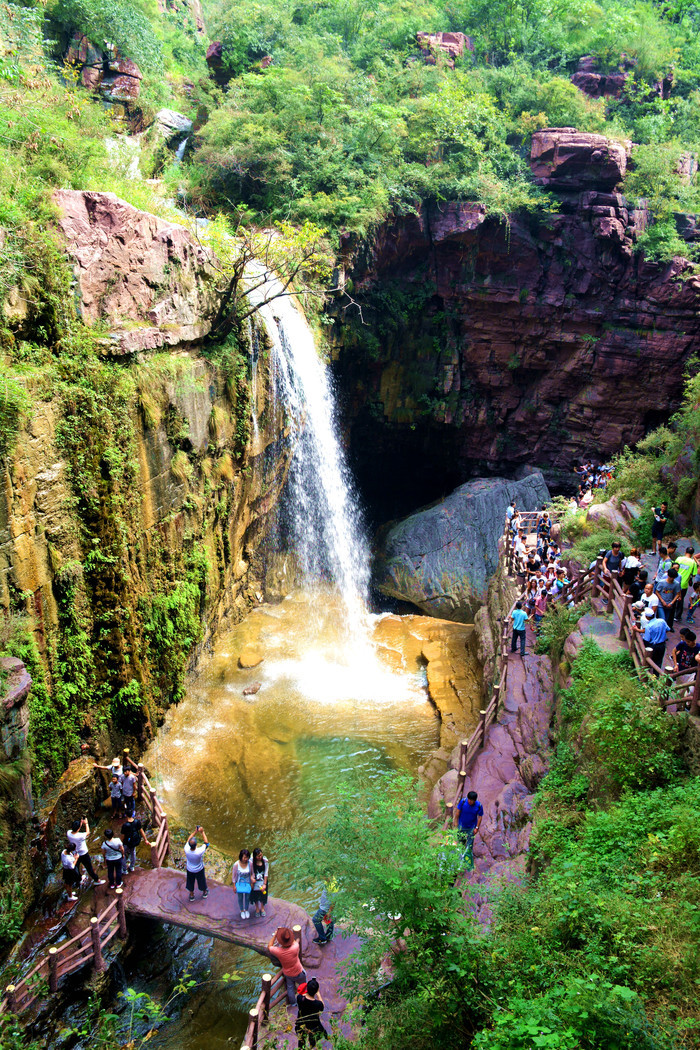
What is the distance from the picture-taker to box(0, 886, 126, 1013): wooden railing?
748 cm

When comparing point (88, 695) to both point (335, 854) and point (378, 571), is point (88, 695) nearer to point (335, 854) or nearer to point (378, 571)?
point (335, 854)

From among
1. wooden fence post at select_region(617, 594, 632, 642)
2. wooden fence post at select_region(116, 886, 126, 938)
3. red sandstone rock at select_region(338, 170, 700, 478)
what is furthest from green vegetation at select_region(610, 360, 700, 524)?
wooden fence post at select_region(116, 886, 126, 938)

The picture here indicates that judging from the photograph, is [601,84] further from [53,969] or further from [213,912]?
[53,969]

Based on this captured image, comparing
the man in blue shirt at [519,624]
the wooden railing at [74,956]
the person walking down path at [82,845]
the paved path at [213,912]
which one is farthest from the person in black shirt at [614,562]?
Result: the person walking down path at [82,845]

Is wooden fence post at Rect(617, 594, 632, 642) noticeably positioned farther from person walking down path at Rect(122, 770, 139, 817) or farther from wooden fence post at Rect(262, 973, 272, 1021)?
person walking down path at Rect(122, 770, 139, 817)

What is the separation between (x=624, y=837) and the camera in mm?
6949

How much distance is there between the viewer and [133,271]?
38.1 ft

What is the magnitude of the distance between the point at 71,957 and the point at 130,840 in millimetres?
1758

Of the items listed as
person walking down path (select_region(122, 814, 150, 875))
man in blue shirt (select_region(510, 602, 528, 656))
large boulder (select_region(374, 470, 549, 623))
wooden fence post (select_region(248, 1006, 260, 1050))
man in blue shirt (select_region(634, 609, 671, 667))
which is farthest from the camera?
large boulder (select_region(374, 470, 549, 623))

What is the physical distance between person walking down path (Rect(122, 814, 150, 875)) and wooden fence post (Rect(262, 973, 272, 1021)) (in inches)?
126

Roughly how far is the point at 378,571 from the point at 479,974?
59.1ft

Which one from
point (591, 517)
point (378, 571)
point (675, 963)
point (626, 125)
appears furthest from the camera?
point (626, 125)

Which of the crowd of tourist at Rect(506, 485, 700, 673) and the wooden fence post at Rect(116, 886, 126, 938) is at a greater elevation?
the crowd of tourist at Rect(506, 485, 700, 673)

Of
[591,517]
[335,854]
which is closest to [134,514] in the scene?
[335,854]
